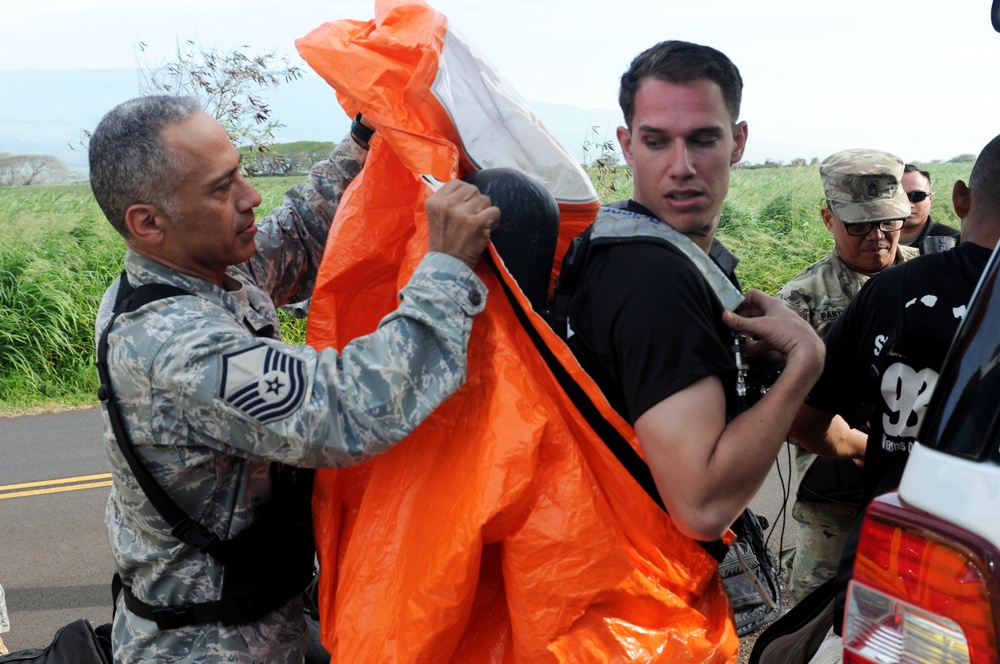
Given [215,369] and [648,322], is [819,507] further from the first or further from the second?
[215,369]

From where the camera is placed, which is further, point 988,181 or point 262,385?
point 988,181

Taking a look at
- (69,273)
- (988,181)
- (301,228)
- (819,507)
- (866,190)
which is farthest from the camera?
(69,273)

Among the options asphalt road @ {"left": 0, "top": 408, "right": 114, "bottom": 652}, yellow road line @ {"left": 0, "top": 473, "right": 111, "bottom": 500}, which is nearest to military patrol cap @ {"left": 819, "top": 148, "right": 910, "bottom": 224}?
asphalt road @ {"left": 0, "top": 408, "right": 114, "bottom": 652}

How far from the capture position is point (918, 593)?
1315 millimetres

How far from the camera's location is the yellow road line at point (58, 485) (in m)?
6.46

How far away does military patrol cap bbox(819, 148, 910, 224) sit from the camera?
3.85 m

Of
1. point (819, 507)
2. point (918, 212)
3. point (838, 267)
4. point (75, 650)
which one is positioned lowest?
point (819, 507)

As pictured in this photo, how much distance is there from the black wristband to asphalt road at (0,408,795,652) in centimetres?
187

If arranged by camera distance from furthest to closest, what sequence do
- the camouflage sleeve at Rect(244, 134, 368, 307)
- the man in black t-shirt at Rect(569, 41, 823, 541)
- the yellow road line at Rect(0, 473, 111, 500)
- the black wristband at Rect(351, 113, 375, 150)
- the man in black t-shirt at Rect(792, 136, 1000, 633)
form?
the yellow road line at Rect(0, 473, 111, 500), the camouflage sleeve at Rect(244, 134, 368, 307), the black wristband at Rect(351, 113, 375, 150), the man in black t-shirt at Rect(792, 136, 1000, 633), the man in black t-shirt at Rect(569, 41, 823, 541)

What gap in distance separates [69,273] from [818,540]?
30.8 ft

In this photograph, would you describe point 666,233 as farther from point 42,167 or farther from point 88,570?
point 42,167

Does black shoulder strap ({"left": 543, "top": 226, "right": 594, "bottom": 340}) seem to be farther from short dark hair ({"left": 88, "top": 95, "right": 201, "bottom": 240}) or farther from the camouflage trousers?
the camouflage trousers

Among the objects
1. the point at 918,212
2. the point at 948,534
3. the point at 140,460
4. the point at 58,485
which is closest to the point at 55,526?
the point at 58,485

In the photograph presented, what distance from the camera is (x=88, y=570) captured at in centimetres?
510
